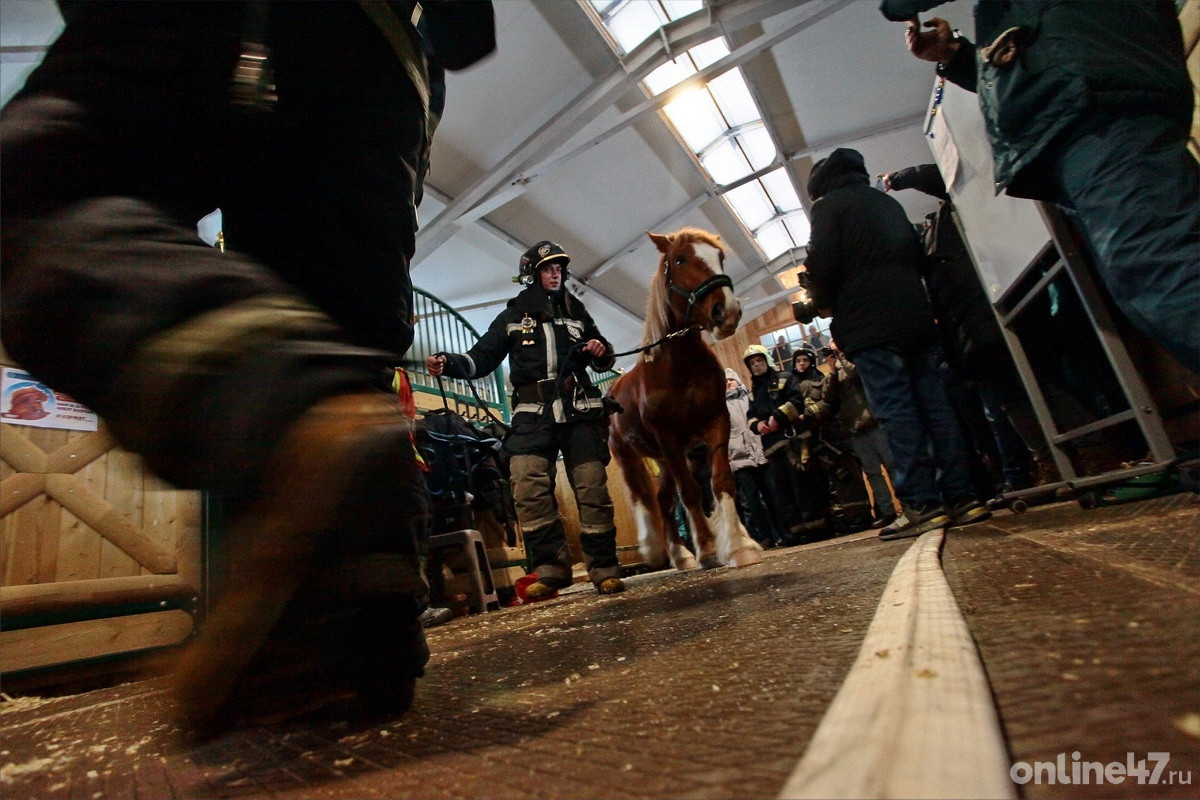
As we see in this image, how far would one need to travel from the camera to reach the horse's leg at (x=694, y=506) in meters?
3.12

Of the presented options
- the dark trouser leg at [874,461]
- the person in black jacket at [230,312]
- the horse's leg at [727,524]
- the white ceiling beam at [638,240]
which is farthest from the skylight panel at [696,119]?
the person in black jacket at [230,312]

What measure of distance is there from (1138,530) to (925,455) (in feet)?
5.02

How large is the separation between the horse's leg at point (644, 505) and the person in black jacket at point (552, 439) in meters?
0.80

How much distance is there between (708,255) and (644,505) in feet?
5.48

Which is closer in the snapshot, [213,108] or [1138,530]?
[213,108]

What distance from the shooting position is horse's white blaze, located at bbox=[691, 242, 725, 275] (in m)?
3.14

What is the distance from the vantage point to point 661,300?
3.25 m

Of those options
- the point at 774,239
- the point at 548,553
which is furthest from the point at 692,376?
the point at 774,239

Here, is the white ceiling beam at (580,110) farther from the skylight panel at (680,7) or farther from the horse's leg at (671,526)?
the horse's leg at (671,526)

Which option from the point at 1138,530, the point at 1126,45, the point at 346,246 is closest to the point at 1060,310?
the point at 1126,45

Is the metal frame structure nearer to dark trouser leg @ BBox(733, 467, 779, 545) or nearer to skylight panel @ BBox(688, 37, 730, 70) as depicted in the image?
dark trouser leg @ BBox(733, 467, 779, 545)

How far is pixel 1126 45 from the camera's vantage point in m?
1.41

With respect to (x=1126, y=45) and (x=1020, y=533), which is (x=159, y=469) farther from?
(x=1126, y=45)

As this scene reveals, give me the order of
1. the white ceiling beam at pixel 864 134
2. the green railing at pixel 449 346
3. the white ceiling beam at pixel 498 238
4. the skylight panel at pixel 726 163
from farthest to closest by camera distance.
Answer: the skylight panel at pixel 726 163
the white ceiling beam at pixel 864 134
the white ceiling beam at pixel 498 238
the green railing at pixel 449 346
